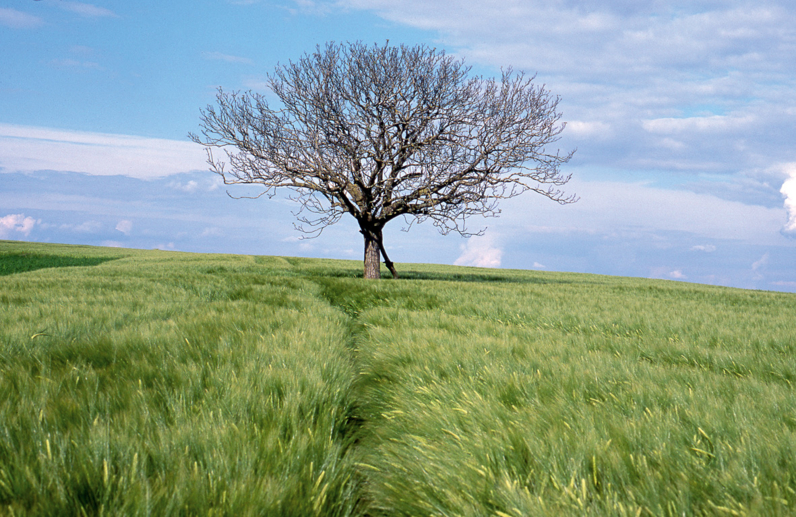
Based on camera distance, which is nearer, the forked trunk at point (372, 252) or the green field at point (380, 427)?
the green field at point (380, 427)

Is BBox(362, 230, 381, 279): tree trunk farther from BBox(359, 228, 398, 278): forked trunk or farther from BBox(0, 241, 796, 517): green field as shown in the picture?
BBox(0, 241, 796, 517): green field

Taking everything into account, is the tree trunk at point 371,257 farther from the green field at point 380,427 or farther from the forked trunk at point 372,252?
the green field at point 380,427

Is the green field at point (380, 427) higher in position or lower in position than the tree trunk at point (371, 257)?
lower

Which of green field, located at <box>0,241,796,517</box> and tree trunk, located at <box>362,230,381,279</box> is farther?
tree trunk, located at <box>362,230,381,279</box>

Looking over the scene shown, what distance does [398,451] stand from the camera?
2246mm

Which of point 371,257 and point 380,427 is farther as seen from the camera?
point 371,257

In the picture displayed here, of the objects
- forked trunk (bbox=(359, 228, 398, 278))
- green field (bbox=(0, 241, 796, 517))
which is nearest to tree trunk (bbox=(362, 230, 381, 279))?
forked trunk (bbox=(359, 228, 398, 278))

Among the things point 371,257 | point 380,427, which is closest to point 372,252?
point 371,257

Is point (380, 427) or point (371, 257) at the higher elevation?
point (371, 257)

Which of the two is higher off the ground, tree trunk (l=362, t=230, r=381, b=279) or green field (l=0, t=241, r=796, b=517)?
tree trunk (l=362, t=230, r=381, b=279)

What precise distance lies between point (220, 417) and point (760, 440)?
2630 millimetres

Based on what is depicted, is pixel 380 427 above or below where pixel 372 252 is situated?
below

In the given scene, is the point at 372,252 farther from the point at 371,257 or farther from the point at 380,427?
the point at 380,427

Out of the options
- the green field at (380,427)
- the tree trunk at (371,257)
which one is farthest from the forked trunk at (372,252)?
the green field at (380,427)
